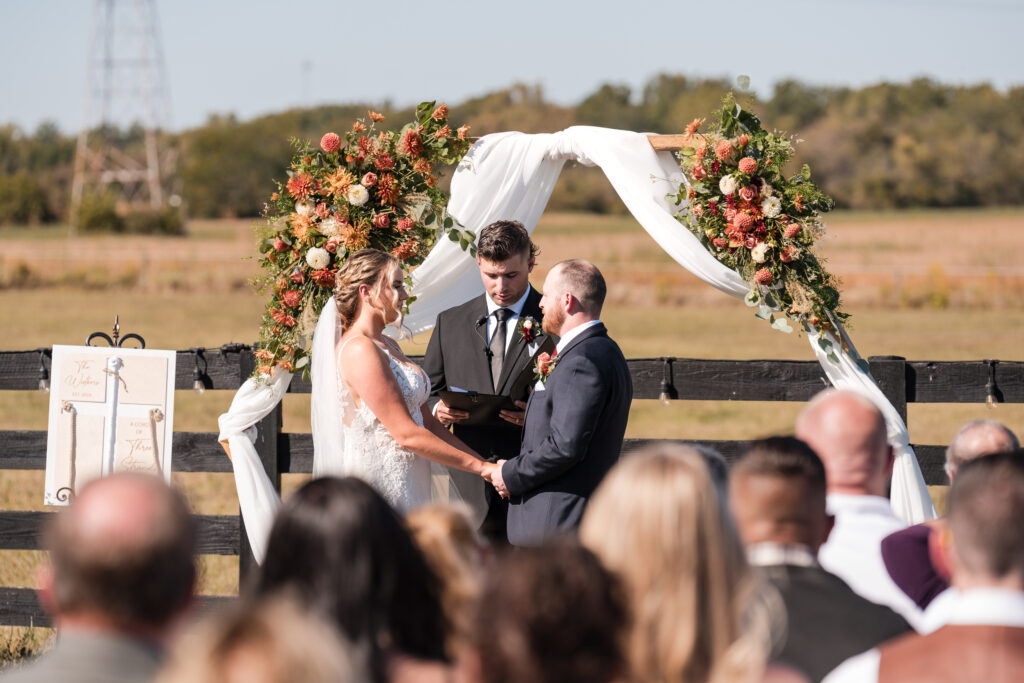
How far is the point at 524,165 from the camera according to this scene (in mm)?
6523

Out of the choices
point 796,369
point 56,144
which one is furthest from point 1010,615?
point 56,144

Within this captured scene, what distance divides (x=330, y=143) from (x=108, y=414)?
1.90 m

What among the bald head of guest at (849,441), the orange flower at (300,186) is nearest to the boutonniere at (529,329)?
the orange flower at (300,186)

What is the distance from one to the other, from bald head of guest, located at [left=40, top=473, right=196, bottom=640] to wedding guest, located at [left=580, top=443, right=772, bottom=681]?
84 cm

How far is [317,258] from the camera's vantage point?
6.05 m

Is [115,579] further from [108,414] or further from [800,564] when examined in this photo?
[108,414]

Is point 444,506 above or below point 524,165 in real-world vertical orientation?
below

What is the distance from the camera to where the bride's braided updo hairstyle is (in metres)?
5.14

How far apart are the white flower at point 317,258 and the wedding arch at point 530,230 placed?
55cm

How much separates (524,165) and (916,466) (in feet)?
9.10

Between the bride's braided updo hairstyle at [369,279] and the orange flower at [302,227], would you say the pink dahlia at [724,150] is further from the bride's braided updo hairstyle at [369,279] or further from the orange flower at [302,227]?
the orange flower at [302,227]

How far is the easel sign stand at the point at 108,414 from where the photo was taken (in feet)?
19.5

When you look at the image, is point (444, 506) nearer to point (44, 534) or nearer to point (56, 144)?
point (44, 534)

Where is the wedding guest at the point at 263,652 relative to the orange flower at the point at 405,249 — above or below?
below
